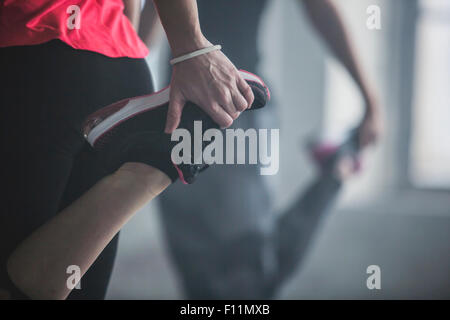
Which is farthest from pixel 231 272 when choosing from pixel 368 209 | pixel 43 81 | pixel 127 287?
pixel 368 209

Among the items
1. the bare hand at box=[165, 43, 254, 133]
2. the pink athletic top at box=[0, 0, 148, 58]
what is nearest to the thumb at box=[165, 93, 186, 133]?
the bare hand at box=[165, 43, 254, 133]

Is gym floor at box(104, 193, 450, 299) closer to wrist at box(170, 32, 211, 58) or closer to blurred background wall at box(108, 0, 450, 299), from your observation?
blurred background wall at box(108, 0, 450, 299)

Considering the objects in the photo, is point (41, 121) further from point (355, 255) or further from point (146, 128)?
point (355, 255)

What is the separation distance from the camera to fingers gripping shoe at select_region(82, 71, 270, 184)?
1.70 ft

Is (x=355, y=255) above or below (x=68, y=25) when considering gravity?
below

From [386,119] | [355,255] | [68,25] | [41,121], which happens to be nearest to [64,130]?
[41,121]

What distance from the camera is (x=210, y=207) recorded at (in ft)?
3.89

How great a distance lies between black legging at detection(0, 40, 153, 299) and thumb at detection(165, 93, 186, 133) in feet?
0.29

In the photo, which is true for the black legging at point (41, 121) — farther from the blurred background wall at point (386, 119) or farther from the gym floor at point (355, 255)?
the blurred background wall at point (386, 119)

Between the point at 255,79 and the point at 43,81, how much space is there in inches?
10.5

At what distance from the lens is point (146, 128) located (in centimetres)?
53

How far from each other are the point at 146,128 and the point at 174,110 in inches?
1.7

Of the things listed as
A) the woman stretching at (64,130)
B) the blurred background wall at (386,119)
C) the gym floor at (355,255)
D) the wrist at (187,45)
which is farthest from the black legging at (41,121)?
the blurred background wall at (386,119)
